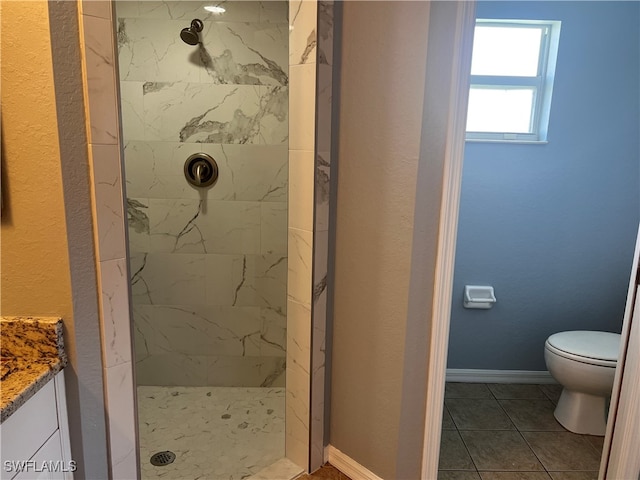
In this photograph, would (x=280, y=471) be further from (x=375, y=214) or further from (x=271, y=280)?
(x=375, y=214)

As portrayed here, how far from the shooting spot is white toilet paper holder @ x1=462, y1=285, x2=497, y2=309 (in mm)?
2719

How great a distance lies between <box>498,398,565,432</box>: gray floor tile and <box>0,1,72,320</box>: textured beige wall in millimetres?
2268

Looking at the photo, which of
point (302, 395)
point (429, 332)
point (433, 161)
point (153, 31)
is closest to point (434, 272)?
point (429, 332)

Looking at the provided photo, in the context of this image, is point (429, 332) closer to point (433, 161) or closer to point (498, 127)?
point (433, 161)

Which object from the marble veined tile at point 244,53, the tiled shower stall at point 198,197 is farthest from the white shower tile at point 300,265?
the marble veined tile at point 244,53

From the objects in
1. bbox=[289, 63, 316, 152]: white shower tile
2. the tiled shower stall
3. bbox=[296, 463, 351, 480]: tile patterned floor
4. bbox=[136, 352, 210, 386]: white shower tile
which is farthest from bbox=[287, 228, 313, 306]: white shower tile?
bbox=[136, 352, 210, 386]: white shower tile

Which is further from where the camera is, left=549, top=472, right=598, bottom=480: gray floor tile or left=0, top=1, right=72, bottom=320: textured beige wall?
left=549, top=472, right=598, bottom=480: gray floor tile

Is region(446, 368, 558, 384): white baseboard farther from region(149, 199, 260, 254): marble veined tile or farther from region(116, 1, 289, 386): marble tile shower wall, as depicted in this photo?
region(149, 199, 260, 254): marble veined tile

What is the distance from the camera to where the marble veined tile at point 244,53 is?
239 cm

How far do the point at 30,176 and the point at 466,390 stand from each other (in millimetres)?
2521

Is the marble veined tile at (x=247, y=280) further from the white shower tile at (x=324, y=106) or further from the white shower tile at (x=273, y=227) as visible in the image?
the white shower tile at (x=324, y=106)

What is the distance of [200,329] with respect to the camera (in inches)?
106

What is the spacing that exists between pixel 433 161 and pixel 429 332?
0.61m

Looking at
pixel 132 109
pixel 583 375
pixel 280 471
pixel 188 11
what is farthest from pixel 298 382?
pixel 188 11
